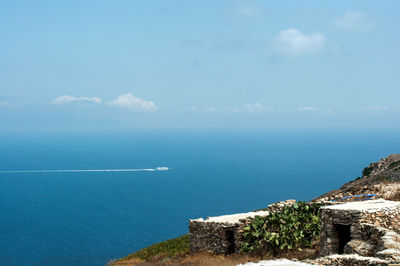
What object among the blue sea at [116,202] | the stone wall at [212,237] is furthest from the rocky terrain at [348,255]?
the blue sea at [116,202]

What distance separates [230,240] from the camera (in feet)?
71.3

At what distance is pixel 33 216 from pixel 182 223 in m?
42.9

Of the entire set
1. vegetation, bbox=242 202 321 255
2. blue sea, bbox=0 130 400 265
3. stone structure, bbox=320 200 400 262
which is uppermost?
stone structure, bbox=320 200 400 262

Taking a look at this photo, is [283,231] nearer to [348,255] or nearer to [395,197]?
[395,197]

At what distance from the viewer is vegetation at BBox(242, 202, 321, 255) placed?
63.4 ft

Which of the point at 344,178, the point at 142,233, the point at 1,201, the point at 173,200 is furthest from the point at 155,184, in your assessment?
the point at 344,178

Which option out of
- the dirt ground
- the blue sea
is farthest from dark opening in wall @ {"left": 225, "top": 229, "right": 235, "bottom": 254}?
the blue sea

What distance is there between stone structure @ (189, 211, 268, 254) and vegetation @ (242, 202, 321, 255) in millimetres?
610

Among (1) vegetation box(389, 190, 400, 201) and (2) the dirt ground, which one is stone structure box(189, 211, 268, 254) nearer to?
(2) the dirt ground

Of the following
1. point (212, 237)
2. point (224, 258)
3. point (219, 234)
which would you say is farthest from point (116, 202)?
point (224, 258)

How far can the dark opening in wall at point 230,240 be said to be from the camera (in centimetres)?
2153

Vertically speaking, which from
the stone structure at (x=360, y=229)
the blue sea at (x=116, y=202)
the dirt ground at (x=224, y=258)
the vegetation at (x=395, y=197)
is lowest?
the blue sea at (x=116, y=202)

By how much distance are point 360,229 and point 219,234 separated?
8.00 m

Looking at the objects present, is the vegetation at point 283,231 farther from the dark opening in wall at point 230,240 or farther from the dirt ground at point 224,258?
the dark opening in wall at point 230,240
